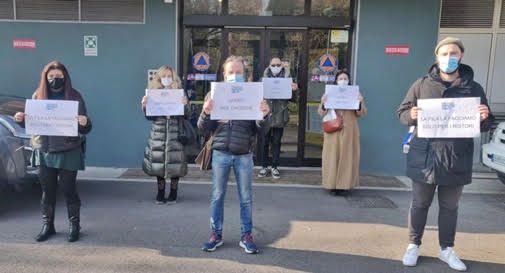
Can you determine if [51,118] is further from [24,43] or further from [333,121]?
[24,43]

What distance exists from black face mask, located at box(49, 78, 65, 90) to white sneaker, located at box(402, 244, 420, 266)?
367 cm

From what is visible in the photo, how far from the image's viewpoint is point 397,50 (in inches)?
310

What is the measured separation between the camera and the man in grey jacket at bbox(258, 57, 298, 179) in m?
7.36

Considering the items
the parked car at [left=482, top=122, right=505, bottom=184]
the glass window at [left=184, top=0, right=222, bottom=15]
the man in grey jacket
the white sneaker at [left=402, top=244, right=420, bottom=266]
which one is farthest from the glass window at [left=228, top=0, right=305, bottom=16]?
the white sneaker at [left=402, top=244, right=420, bottom=266]

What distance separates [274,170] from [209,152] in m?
3.13

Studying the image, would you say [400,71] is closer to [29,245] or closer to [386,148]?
[386,148]

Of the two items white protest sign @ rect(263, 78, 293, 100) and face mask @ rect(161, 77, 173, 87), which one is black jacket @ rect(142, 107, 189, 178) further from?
white protest sign @ rect(263, 78, 293, 100)

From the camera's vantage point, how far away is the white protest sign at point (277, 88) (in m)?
7.15

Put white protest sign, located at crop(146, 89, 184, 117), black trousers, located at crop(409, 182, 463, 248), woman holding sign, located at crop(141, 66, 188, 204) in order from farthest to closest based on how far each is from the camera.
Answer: woman holding sign, located at crop(141, 66, 188, 204), white protest sign, located at crop(146, 89, 184, 117), black trousers, located at crop(409, 182, 463, 248)

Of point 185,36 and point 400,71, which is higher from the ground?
point 185,36

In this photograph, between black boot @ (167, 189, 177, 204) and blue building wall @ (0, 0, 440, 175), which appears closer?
black boot @ (167, 189, 177, 204)

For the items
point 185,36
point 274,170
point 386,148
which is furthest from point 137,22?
point 386,148

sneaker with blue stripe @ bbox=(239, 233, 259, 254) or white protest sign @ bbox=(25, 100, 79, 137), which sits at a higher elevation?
white protest sign @ bbox=(25, 100, 79, 137)

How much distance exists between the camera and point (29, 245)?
455 cm
